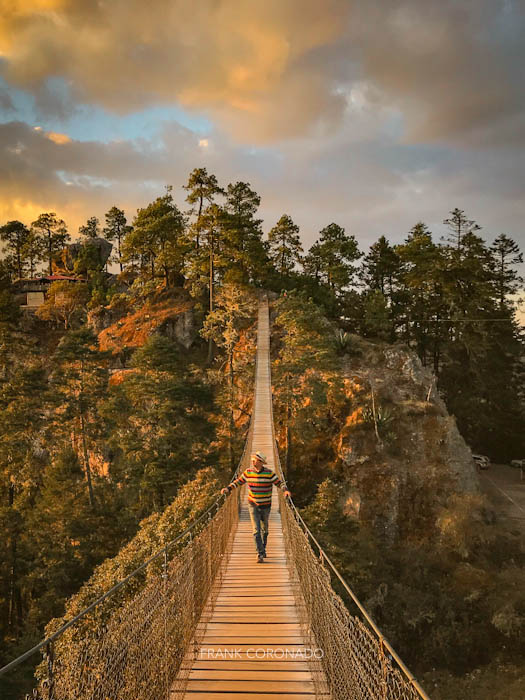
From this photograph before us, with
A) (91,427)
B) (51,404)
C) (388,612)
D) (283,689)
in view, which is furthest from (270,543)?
(51,404)

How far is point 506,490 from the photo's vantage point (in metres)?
16.1

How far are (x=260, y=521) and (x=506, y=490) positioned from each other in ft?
50.4

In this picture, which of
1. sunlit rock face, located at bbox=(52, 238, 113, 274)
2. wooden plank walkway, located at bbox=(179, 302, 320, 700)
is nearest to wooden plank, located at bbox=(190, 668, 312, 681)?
wooden plank walkway, located at bbox=(179, 302, 320, 700)

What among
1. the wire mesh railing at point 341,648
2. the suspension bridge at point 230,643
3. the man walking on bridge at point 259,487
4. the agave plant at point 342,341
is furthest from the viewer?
the agave plant at point 342,341

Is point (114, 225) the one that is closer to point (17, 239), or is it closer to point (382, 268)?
point (17, 239)

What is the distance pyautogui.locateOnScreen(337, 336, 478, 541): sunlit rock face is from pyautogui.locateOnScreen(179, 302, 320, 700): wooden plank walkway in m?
8.79

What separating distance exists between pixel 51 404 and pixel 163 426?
5299 millimetres

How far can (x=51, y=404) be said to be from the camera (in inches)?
624

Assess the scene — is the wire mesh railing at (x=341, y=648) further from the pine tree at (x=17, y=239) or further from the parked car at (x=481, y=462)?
the pine tree at (x=17, y=239)

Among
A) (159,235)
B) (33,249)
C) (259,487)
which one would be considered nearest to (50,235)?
(33,249)

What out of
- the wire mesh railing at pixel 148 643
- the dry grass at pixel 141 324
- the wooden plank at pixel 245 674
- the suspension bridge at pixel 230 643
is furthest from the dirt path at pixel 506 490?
the dry grass at pixel 141 324

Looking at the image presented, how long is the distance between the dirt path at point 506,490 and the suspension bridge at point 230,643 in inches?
517

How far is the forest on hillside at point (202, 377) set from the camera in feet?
43.3

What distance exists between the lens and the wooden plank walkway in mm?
2764
